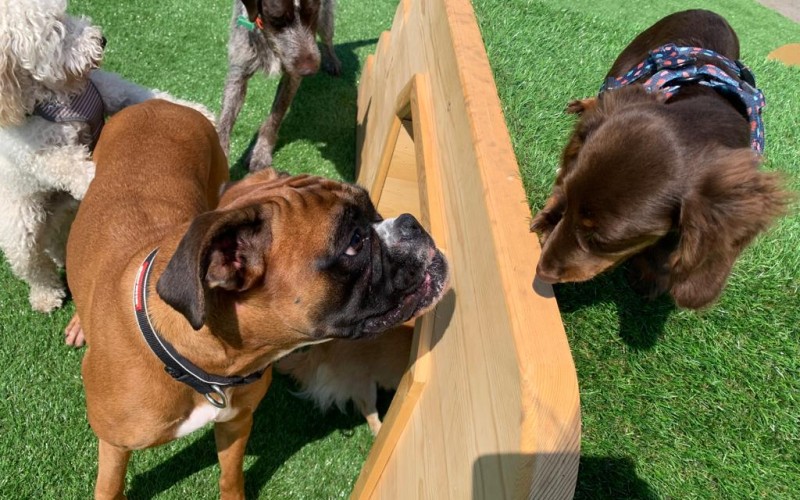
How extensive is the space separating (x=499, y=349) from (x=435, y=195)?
1.14 m

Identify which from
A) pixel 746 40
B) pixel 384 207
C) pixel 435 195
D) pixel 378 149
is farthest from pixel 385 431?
pixel 746 40

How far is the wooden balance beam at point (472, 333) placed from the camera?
1415 mm

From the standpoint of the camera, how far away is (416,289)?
84.7 inches

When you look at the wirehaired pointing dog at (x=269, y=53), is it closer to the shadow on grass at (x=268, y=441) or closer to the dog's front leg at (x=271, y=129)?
the dog's front leg at (x=271, y=129)

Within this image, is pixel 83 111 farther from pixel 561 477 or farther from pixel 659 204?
pixel 561 477

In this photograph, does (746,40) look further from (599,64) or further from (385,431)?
(385,431)

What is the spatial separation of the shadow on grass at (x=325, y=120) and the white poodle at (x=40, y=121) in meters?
1.62

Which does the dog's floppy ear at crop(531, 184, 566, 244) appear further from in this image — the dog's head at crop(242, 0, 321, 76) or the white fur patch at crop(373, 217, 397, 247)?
the dog's head at crop(242, 0, 321, 76)

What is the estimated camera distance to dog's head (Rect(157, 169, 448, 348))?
6.03ft

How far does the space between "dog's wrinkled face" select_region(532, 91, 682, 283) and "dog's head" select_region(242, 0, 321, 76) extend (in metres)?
2.72

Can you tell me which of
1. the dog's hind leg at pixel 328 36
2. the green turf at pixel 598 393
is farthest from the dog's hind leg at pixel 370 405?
the dog's hind leg at pixel 328 36

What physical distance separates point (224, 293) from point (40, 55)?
2.17 m

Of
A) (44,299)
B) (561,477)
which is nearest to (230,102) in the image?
(44,299)

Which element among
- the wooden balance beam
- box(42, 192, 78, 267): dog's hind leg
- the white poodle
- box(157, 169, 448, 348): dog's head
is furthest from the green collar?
box(157, 169, 448, 348): dog's head
